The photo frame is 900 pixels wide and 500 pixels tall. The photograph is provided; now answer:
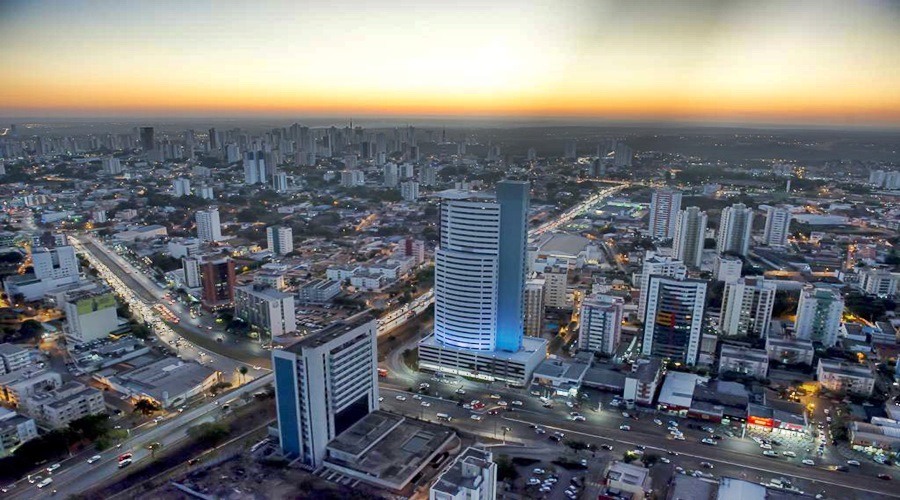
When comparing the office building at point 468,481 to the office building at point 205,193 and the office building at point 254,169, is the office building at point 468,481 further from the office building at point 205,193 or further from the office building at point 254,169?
the office building at point 254,169

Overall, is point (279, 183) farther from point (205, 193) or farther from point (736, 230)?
point (736, 230)

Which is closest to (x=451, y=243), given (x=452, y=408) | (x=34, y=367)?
(x=452, y=408)

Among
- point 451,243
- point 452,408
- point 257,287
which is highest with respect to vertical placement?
point 451,243

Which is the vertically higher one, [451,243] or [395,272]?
[451,243]

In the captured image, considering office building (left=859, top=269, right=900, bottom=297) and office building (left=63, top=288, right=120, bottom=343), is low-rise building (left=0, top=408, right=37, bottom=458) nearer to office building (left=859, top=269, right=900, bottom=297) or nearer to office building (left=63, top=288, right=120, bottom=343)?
office building (left=63, top=288, right=120, bottom=343)

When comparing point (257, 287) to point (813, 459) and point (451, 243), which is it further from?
point (813, 459)

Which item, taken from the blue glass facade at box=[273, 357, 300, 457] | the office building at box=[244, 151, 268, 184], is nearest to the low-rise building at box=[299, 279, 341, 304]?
→ the blue glass facade at box=[273, 357, 300, 457]

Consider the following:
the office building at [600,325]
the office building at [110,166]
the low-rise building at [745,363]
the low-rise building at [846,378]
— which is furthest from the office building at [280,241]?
the office building at [110,166]
